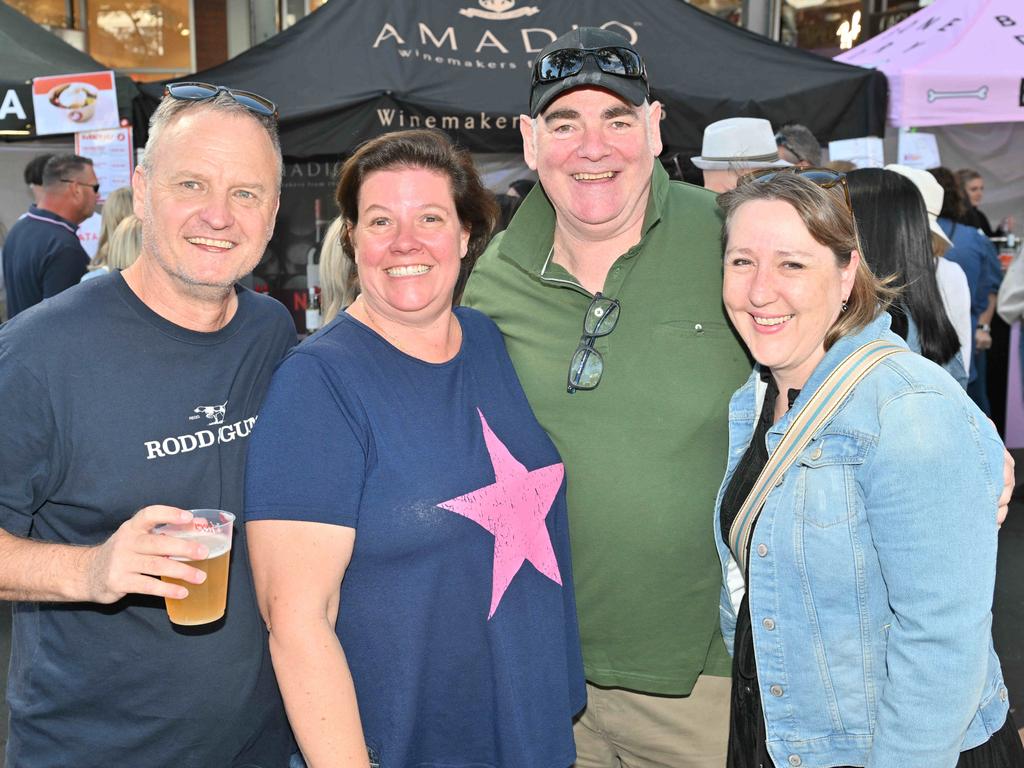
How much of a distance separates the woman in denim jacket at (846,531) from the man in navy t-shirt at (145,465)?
3.79ft

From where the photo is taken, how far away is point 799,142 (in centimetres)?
594

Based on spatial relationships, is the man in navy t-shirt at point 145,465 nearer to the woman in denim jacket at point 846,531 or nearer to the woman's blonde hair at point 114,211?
the woman in denim jacket at point 846,531

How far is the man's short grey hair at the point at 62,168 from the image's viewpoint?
6.28 m

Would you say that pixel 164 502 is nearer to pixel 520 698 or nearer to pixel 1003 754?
pixel 520 698

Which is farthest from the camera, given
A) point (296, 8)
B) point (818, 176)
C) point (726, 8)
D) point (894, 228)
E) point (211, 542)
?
point (296, 8)

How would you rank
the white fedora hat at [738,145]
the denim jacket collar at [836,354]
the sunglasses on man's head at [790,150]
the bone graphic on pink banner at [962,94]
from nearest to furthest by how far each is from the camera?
1. the denim jacket collar at [836,354]
2. the white fedora hat at [738,145]
3. the sunglasses on man's head at [790,150]
4. the bone graphic on pink banner at [962,94]

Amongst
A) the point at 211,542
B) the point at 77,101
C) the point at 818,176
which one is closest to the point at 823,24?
the point at 77,101

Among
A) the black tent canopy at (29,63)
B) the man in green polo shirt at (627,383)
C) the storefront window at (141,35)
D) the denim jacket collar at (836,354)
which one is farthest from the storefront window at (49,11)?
the denim jacket collar at (836,354)

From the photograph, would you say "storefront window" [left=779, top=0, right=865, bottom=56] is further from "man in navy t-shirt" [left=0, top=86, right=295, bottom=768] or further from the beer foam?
the beer foam

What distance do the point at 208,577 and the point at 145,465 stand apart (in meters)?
0.31

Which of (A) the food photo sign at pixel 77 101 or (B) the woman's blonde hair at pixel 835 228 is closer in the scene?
(B) the woman's blonde hair at pixel 835 228

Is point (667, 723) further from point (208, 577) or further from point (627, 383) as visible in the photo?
point (208, 577)

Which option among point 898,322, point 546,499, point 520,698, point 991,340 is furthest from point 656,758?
point 991,340

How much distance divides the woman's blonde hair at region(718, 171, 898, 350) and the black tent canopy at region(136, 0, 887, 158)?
425 cm
